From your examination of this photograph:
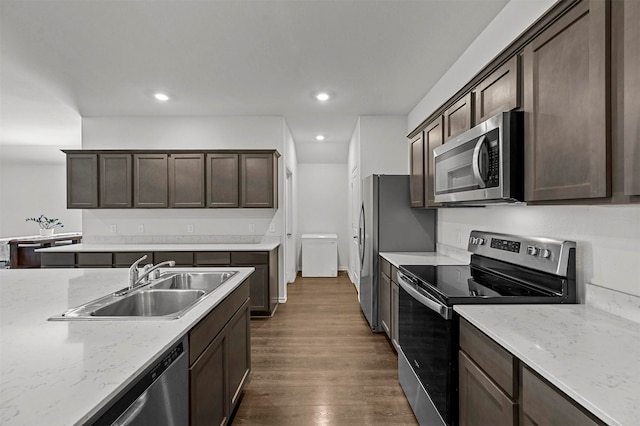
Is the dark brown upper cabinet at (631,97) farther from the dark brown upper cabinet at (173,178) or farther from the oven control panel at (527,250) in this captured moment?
the dark brown upper cabinet at (173,178)

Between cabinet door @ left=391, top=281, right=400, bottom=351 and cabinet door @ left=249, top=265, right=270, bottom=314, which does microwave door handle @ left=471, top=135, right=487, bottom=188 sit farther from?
cabinet door @ left=249, top=265, right=270, bottom=314

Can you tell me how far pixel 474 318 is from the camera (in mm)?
1425

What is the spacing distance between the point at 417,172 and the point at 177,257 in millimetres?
2842

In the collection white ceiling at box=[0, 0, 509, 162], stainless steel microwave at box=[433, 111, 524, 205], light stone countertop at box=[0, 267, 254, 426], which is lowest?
light stone countertop at box=[0, 267, 254, 426]

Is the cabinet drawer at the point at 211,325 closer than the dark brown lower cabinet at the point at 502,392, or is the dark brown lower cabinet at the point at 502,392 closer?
the dark brown lower cabinet at the point at 502,392

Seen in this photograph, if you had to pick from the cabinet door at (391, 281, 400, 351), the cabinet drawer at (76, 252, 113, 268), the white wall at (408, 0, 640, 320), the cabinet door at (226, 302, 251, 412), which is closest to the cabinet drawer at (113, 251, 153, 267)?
the cabinet drawer at (76, 252, 113, 268)

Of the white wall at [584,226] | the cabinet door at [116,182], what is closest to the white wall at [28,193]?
the cabinet door at [116,182]

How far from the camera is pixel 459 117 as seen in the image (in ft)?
7.48

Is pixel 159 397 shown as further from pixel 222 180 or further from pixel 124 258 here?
pixel 222 180

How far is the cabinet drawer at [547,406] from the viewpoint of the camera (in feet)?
2.82

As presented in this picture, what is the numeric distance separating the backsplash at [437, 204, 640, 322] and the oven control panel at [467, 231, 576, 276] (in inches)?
2.6

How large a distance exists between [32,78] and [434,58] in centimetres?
380

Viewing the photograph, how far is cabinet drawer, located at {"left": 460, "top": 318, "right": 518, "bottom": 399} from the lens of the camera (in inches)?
45.4

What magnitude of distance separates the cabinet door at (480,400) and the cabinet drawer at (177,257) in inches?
130
